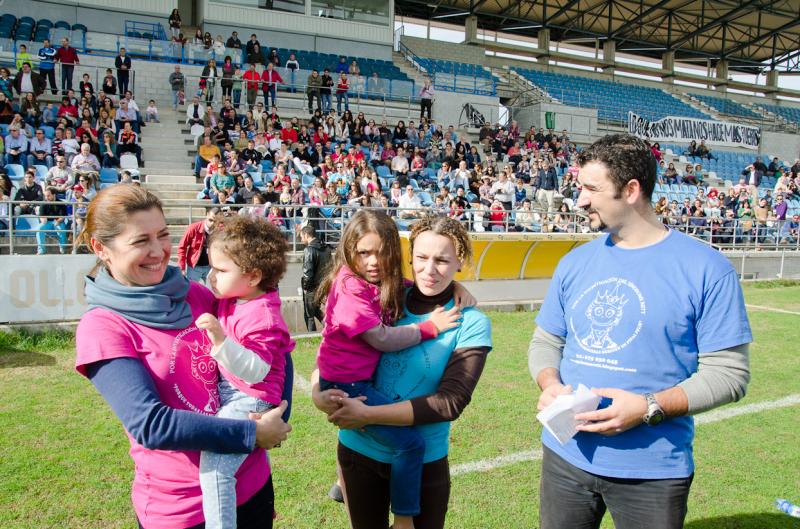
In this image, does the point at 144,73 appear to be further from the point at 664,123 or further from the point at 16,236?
the point at 664,123

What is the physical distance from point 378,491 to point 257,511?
564 millimetres

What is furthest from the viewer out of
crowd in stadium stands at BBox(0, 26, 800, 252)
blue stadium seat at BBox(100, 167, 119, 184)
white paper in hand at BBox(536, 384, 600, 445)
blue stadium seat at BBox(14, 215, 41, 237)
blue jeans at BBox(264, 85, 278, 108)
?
blue jeans at BBox(264, 85, 278, 108)

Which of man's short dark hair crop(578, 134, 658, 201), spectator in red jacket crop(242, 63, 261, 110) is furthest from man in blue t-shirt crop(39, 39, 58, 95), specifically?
man's short dark hair crop(578, 134, 658, 201)

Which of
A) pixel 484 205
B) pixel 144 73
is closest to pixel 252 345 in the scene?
pixel 484 205

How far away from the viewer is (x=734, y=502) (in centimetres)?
378

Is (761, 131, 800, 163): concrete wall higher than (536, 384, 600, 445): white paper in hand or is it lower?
higher

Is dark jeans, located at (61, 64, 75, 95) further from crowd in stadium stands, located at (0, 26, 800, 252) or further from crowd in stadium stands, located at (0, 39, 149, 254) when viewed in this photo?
crowd in stadium stands, located at (0, 26, 800, 252)

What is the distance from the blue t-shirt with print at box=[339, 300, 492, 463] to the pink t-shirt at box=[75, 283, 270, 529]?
2.10 feet

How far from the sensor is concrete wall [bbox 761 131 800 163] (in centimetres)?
3469

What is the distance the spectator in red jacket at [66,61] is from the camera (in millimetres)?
17438

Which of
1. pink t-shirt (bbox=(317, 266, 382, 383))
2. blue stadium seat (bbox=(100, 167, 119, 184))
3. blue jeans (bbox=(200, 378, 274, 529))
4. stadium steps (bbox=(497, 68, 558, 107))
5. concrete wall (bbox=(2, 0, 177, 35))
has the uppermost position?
concrete wall (bbox=(2, 0, 177, 35))

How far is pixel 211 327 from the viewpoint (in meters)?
1.71

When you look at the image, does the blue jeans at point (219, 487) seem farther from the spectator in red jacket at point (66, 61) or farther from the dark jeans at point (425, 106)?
the dark jeans at point (425, 106)

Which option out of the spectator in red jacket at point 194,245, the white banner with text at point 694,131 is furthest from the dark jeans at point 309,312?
the white banner with text at point 694,131
